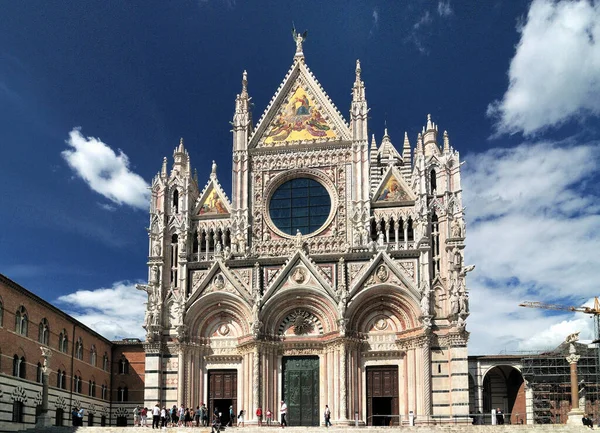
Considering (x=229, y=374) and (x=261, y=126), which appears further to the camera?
(x=261, y=126)

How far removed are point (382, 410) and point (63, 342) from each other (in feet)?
66.8

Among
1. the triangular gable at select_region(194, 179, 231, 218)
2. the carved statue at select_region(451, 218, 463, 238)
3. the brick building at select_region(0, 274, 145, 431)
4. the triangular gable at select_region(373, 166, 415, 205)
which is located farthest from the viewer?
the triangular gable at select_region(194, 179, 231, 218)

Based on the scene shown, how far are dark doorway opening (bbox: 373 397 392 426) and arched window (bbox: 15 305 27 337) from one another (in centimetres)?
1979

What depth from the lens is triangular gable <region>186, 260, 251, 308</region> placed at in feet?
133

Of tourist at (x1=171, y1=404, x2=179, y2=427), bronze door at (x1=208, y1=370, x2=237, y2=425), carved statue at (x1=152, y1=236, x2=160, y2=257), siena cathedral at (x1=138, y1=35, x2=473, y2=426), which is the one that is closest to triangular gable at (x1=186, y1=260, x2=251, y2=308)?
siena cathedral at (x1=138, y1=35, x2=473, y2=426)

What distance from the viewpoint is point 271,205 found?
4338 centimetres

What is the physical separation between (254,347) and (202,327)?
12.5ft

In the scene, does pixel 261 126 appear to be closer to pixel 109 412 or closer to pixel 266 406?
pixel 266 406

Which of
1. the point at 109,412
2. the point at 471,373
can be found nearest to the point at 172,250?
the point at 109,412

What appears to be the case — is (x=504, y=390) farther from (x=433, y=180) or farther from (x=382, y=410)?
(x=433, y=180)

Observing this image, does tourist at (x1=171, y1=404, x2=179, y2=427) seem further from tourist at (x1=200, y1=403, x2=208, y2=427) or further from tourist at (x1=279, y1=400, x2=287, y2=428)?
tourist at (x1=279, y1=400, x2=287, y2=428)

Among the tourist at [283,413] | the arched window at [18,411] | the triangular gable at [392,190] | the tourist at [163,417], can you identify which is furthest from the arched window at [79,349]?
the triangular gable at [392,190]

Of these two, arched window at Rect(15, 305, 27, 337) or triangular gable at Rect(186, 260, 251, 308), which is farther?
triangular gable at Rect(186, 260, 251, 308)

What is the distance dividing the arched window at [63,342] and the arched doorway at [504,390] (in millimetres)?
31574
